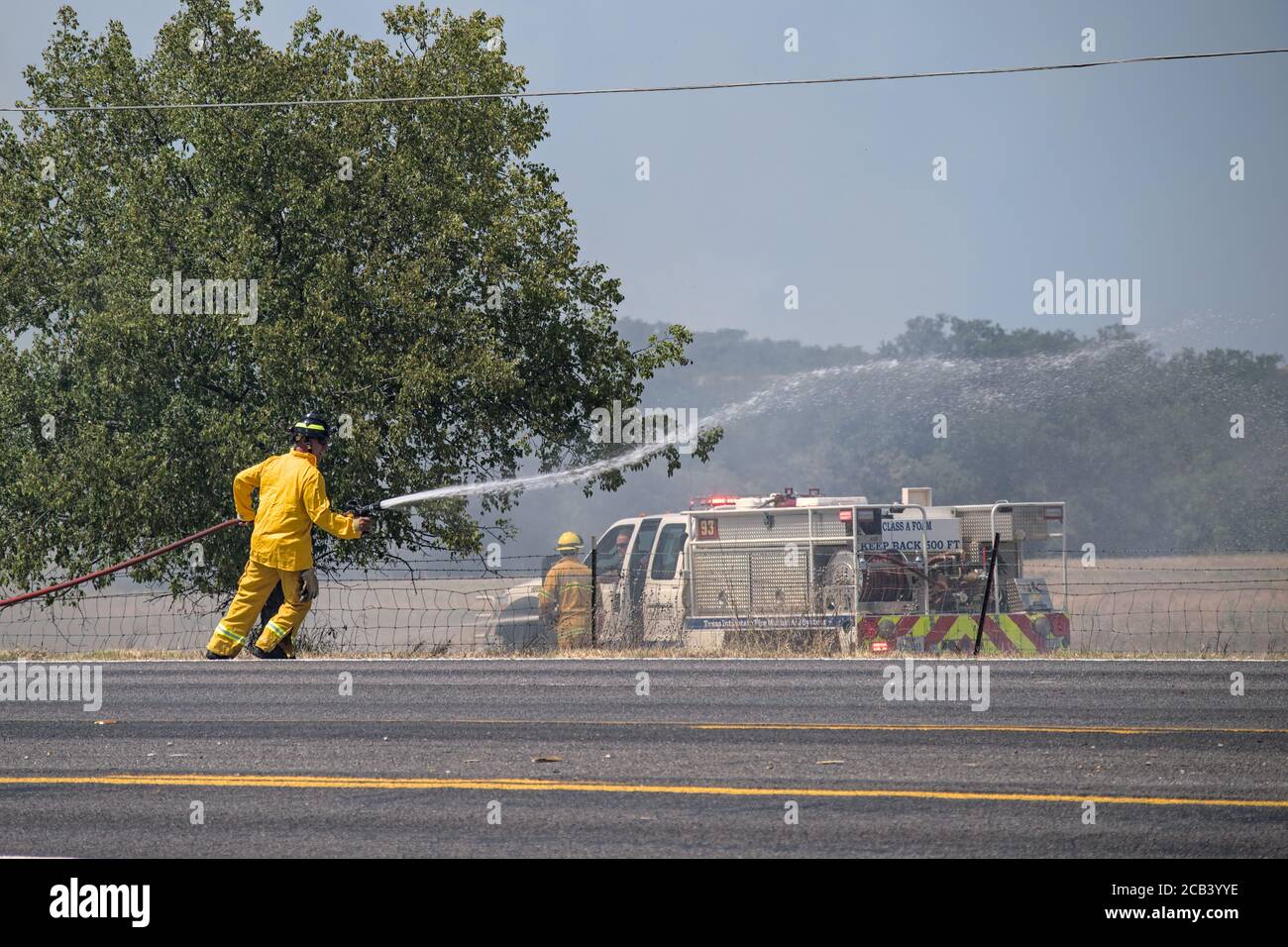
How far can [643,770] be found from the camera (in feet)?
24.2

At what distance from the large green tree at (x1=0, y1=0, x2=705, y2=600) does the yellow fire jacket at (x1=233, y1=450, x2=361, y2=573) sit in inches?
384

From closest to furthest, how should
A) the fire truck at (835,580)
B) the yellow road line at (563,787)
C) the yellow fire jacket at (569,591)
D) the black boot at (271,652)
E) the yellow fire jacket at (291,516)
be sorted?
1. the yellow road line at (563,787)
2. the yellow fire jacket at (291,516)
3. the black boot at (271,652)
4. the yellow fire jacket at (569,591)
5. the fire truck at (835,580)

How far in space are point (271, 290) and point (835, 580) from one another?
954 centimetres

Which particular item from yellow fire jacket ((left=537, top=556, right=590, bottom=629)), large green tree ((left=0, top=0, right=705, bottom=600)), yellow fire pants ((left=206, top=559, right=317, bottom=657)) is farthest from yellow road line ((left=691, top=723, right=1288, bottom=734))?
large green tree ((left=0, top=0, right=705, bottom=600))

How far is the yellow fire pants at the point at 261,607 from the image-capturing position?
12305 millimetres

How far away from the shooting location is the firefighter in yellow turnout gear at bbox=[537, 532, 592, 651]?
18.4m

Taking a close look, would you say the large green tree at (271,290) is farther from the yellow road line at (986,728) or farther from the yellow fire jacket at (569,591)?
the yellow road line at (986,728)

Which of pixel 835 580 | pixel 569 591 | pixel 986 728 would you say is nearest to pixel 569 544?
pixel 569 591

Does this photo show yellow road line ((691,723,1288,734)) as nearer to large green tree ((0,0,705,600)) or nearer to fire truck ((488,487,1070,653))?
fire truck ((488,487,1070,653))

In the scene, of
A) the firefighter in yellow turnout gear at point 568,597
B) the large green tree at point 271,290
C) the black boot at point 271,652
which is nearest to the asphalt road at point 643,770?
the black boot at point 271,652

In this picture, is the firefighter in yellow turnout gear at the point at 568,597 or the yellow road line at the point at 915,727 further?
the firefighter in yellow turnout gear at the point at 568,597

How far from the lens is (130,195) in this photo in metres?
23.5

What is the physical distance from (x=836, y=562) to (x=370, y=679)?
9.57 metres
